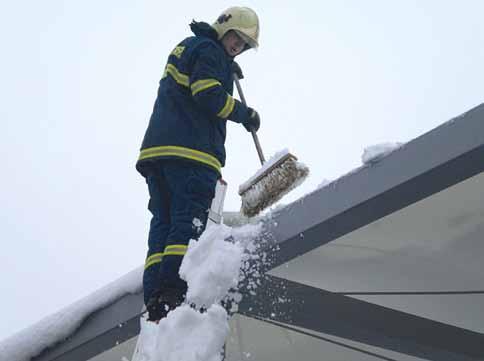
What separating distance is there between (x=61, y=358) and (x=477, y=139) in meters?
2.47

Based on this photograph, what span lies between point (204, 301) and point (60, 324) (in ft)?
4.88

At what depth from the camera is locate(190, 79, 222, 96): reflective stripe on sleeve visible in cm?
293

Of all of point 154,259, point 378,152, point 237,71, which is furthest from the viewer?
point 237,71

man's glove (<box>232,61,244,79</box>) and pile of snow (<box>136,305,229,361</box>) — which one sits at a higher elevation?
man's glove (<box>232,61,244,79</box>)

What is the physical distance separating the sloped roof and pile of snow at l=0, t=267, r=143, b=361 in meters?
0.05

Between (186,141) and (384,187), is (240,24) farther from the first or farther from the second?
(384,187)

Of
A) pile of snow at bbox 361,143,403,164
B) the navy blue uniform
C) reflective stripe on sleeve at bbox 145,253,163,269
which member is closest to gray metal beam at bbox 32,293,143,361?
reflective stripe on sleeve at bbox 145,253,163,269

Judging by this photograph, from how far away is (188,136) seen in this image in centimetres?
297

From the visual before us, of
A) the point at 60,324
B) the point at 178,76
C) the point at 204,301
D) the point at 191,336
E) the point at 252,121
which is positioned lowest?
the point at 191,336

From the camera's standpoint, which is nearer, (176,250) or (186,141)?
(176,250)

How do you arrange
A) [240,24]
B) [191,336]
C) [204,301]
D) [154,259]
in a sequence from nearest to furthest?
[191,336], [204,301], [154,259], [240,24]

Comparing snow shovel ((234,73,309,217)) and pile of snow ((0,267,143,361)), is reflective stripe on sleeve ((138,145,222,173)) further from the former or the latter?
pile of snow ((0,267,143,361))

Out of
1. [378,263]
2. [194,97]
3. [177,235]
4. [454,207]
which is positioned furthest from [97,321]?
[454,207]

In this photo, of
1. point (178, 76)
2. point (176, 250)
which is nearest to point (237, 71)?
Result: point (178, 76)
